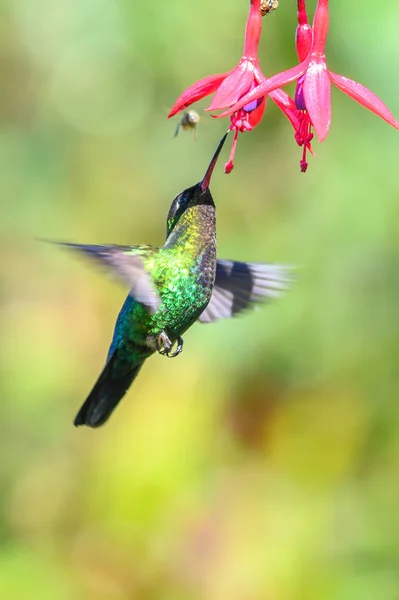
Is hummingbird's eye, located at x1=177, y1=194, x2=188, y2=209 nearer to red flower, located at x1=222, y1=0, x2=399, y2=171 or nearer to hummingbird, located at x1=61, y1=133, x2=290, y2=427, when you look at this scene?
hummingbird, located at x1=61, y1=133, x2=290, y2=427

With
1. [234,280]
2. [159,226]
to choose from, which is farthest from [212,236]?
[159,226]

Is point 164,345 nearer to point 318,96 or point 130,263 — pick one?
point 130,263

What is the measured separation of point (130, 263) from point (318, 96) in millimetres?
494

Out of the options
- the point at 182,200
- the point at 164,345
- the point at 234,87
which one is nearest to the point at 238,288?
the point at 164,345

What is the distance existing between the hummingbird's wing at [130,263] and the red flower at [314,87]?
377mm

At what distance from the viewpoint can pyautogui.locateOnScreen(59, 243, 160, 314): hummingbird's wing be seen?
1.57 meters

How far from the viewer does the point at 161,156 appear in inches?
145

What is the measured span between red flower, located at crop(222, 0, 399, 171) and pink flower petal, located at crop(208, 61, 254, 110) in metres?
0.02

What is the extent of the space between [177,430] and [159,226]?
2.68 feet

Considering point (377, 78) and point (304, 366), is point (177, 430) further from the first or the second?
point (377, 78)

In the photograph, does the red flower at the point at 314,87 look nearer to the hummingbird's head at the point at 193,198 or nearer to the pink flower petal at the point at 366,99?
the pink flower petal at the point at 366,99

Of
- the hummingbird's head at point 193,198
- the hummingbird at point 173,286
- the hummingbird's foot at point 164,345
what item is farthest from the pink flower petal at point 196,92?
the hummingbird's foot at point 164,345

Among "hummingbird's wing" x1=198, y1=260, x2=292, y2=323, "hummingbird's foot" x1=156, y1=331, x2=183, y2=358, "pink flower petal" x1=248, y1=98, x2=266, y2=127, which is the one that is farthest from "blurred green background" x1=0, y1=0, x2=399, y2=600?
"pink flower petal" x1=248, y1=98, x2=266, y2=127

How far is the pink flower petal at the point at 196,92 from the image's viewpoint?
1.38 metres
